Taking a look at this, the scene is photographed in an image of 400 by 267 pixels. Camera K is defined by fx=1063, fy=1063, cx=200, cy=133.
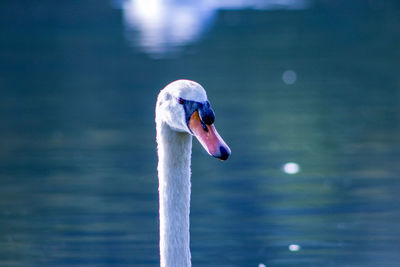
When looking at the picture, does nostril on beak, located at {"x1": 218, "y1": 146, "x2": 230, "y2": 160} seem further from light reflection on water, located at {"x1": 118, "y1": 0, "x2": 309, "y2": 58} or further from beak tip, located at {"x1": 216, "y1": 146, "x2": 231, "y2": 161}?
light reflection on water, located at {"x1": 118, "y1": 0, "x2": 309, "y2": 58}

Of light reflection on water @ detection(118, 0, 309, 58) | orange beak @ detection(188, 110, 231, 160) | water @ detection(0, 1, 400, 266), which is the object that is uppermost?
Result: light reflection on water @ detection(118, 0, 309, 58)

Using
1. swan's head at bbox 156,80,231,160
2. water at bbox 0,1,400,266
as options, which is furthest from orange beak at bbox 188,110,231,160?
water at bbox 0,1,400,266

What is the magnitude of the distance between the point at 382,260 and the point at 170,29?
1074 inches

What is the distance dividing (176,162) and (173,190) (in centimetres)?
14

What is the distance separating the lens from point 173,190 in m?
5.41

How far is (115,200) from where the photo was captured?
9.99m

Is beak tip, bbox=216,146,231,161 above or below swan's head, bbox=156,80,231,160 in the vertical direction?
below

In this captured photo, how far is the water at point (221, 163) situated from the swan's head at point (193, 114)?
108 inches

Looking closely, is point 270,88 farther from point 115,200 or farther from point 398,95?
point 115,200

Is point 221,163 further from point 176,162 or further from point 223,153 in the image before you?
point 223,153

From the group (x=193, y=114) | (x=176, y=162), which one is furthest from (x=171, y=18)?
(x=193, y=114)

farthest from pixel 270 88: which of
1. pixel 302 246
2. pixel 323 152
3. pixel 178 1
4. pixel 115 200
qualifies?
pixel 178 1

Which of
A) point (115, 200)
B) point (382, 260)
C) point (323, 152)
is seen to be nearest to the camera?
point (382, 260)

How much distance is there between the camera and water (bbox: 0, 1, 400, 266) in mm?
8352
